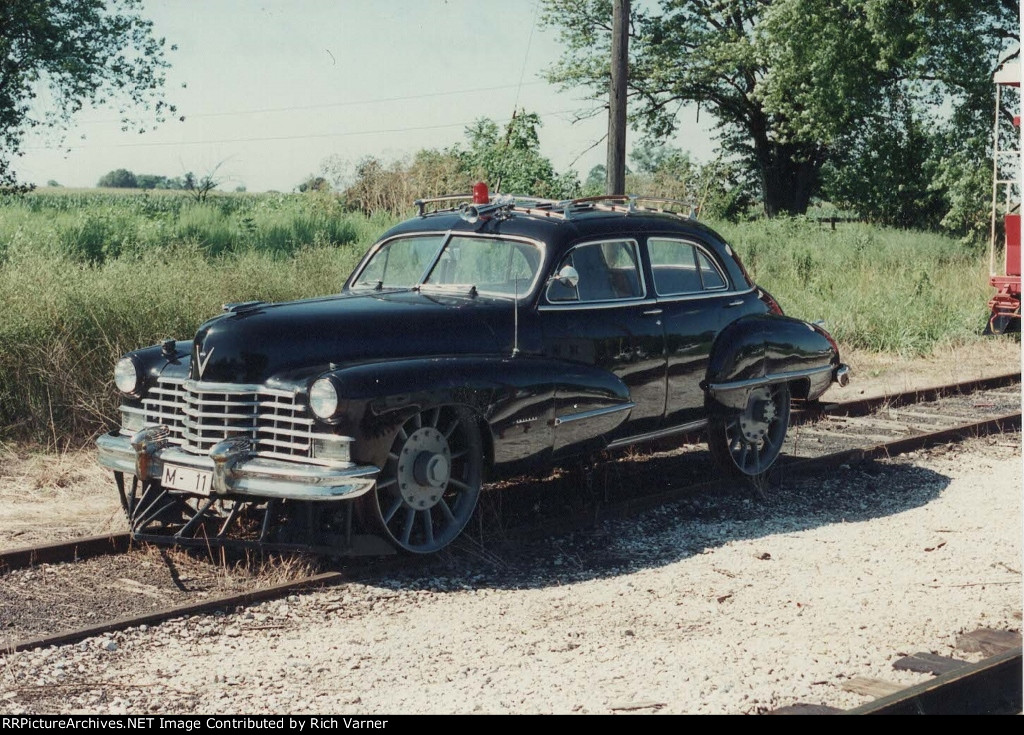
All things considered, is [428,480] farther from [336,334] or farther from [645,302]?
[645,302]

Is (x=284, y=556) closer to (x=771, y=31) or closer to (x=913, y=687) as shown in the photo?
(x=913, y=687)

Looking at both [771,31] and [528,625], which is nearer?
[528,625]

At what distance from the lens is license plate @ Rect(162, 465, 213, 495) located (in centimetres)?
596

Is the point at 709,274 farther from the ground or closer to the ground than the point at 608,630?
farther from the ground

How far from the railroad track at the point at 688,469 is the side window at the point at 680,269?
4.13 feet

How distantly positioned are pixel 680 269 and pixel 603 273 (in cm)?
77

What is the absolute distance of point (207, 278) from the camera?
36.8 ft

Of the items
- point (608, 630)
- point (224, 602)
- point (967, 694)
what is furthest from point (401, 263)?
point (967, 694)

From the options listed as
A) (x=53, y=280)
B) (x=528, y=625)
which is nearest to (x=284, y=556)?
(x=528, y=625)

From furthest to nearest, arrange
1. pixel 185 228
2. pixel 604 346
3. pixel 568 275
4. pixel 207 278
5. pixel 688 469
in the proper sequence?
→ pixel 185 228
pixel 207 278
pixel 688 469
pixel 604 346
pixel 568 275

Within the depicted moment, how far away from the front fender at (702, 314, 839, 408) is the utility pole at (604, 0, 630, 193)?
6.00 meters

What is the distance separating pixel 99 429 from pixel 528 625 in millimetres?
5168

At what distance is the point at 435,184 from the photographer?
19859mm

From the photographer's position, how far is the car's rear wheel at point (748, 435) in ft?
27.6
